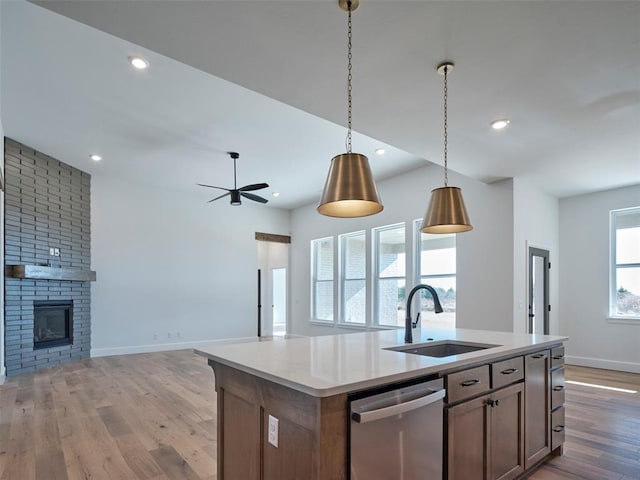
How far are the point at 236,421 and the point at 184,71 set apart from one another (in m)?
3.05

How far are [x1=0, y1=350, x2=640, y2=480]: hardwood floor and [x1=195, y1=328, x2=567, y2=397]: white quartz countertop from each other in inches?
41.3

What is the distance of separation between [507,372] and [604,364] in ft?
16.1

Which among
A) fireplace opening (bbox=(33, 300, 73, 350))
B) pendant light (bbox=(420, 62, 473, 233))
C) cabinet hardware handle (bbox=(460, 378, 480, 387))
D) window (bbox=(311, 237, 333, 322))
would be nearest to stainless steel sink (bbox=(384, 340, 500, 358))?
cabinet hardware handle (bbox=(460, 378, 480, 387))

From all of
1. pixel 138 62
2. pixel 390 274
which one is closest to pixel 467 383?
pixel 138 62

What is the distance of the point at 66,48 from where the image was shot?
3.26 metres

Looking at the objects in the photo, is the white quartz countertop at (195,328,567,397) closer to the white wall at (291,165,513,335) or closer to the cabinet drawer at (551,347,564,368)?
the cabinet drawer at (551,347,564,368)

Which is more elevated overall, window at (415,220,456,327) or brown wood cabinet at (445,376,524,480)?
window at (415,220,456,327)

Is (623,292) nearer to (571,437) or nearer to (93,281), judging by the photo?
(571,437)

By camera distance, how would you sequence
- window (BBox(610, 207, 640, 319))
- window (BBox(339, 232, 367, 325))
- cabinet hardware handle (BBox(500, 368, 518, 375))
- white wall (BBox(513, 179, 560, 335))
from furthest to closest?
1. window (BBox(339, 232, 367, 325))
2. window (BBox(610, 207, 640, 319))
3. white wall (BBox(513, 179, 560, 335))
4. cabinet hardware handle (BBox(500, 368, 518, 375))

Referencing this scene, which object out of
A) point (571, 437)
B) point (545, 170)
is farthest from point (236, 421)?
point (545, 170)

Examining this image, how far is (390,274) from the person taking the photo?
724 cm

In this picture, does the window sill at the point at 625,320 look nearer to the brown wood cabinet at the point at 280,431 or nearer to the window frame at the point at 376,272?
the window frame at the point at 376,272

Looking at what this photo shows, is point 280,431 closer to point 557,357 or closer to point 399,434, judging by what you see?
point 399,434

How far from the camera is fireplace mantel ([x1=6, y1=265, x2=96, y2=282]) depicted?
5.41 metres
